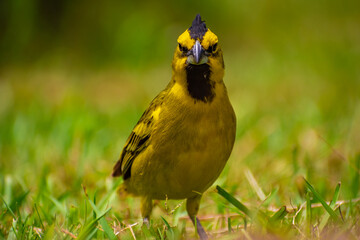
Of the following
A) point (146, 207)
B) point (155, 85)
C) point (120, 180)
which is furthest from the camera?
point (155, 85)

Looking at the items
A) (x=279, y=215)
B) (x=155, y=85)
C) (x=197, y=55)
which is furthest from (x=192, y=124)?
(x=155, y=85)

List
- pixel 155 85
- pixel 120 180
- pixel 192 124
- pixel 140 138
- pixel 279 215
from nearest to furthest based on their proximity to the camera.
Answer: pixel 279 215
pixel 192 124
pixel 140 138
pixel 120 180
pixel 155 85

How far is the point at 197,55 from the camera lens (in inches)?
122

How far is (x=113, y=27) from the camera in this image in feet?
28.3

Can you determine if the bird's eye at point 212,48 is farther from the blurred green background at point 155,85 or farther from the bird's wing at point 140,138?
the blurred green background at point 155,85

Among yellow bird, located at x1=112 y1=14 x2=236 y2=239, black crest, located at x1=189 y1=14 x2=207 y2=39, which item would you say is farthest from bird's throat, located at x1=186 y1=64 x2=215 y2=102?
black crest, located at x1=189 y1=14 x2=207 y2=39

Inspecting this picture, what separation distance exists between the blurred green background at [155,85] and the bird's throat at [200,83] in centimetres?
96

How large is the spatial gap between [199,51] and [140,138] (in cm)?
78

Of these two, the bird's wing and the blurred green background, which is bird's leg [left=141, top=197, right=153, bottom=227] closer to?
the bird's wing

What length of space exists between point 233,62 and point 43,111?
3.49 metres

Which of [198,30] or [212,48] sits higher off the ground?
[198,30]

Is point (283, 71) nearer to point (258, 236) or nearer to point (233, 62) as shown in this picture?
point (233, 62)

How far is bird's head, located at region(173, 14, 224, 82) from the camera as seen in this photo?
124 inches

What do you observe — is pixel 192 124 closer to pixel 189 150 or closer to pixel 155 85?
pixel 189 150
